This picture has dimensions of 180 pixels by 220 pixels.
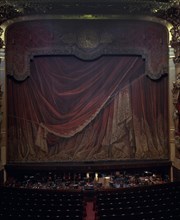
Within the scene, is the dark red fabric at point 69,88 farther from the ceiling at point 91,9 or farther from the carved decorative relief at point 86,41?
the ceiling at point 91,9

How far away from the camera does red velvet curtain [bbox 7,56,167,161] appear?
8.84m

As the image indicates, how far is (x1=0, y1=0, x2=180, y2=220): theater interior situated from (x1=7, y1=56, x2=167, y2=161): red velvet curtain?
0.03 m

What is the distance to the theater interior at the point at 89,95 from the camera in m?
8.41

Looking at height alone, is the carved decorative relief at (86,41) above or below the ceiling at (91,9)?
below

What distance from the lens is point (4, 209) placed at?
562 cm

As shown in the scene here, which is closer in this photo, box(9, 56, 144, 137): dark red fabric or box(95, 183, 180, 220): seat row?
box(95, 183, 180, 220): seat row

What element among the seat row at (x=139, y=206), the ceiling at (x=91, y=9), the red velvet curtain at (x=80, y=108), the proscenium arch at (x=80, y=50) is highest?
the ceiling at (x=91, y=9)

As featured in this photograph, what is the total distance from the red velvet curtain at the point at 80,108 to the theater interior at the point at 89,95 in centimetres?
3

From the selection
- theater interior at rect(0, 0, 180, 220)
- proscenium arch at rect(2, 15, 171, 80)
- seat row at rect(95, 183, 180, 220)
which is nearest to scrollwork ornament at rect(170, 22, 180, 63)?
theater interior at rect(0, 0, 180, 220)

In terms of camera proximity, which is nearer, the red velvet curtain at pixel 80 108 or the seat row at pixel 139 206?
the seat row at pixel 139 206

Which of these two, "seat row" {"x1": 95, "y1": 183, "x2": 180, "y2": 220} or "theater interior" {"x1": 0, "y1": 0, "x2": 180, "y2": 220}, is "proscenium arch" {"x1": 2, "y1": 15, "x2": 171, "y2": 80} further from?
"seat row" {"x1": 95, "y1": 183, "x2": 180, "y2": 220}

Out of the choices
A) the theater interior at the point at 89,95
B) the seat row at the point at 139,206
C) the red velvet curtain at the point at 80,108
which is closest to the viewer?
the seat row at the point at 139,206

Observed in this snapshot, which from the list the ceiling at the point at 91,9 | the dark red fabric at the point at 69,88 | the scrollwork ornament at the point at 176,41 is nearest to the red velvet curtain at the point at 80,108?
the dark red fabric at the point at 69,88

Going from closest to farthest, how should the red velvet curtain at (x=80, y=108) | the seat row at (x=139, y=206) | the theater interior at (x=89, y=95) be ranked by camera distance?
the seat row at (x=139, y=206) → the theater interior at (x=89, y=95) → the red velvet curtain at (x=80, y=108)
